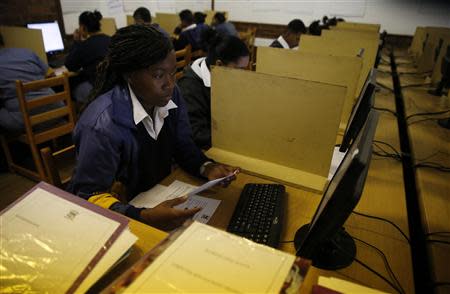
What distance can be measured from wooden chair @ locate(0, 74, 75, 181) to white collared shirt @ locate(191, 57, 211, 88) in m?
0.90

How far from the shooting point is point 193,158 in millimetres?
1258

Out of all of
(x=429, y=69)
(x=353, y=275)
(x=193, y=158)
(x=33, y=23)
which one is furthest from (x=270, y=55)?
(x=33, y=23)

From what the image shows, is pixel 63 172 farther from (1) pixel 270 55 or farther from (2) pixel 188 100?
(1) pixel 270 55

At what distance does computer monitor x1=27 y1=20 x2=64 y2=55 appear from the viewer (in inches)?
124

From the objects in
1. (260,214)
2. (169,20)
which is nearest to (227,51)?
(260,214)

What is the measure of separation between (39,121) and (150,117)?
1256mm

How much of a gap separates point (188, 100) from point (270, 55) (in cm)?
51

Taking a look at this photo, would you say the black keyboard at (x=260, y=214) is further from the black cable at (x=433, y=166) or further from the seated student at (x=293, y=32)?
the seated student at (x=293, y=32)

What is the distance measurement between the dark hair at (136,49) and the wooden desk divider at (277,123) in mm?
276

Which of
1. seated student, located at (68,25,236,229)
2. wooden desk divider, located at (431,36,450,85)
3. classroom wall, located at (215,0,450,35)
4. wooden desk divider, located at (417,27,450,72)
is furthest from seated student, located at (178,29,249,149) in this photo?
classroom wall, located at (215,0,450,35)

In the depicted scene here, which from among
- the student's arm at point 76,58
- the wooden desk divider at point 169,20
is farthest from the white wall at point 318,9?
the student's arm at point 76,58

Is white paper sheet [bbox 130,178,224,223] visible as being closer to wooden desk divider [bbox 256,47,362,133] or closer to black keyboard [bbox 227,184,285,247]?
black keyboard [bbox 227,184,285,247]

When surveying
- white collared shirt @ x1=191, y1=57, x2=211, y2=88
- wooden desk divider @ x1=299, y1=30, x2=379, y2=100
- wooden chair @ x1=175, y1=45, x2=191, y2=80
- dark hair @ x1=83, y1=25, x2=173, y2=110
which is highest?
dark hair @ x1=83, y1=25, x2=173, y2=110

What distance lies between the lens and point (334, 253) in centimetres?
83
